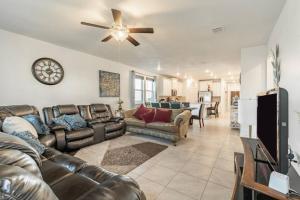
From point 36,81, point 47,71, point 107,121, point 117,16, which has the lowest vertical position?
point 107,121

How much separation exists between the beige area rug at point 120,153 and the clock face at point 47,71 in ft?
6.43

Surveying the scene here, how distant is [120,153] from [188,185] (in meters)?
1.52

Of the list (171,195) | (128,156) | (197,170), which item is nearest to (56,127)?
(128,156)

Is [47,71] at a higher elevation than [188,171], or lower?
higher

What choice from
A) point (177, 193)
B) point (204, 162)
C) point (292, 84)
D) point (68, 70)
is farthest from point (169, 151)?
point (68, 70)

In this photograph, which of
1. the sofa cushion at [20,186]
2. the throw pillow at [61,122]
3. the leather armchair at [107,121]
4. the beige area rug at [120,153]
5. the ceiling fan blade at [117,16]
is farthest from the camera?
the leather armchair at [107,121]

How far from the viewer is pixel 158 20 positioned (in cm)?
252

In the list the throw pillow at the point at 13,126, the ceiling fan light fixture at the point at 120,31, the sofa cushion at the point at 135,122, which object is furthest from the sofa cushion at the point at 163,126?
the throw pillow at the point at 13,126

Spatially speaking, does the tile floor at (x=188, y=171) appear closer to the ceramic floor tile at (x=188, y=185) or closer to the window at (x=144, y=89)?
the ceramic floor tile at (x=188, y=185)

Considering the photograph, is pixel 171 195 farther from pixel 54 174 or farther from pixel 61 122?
pixel 61 122

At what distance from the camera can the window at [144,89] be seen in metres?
6.71

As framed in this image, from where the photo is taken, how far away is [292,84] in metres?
1.75

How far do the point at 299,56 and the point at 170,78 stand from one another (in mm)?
7412

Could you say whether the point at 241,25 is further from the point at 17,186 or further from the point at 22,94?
the point at 22,94
